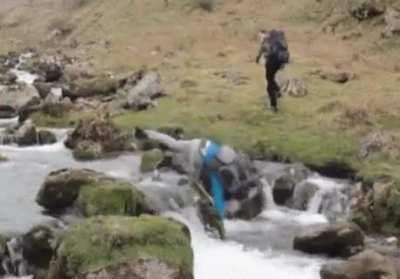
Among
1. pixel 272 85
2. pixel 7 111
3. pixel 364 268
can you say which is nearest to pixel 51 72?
pixel 7 111

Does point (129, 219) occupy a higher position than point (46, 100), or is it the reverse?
point (129, 219)

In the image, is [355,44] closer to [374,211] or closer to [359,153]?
[359,153]

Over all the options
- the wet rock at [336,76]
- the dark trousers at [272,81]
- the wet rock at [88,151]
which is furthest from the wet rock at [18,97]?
the wet rock at [336,76]

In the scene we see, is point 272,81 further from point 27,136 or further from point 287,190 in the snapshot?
point 27,136

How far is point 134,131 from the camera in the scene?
105 ft

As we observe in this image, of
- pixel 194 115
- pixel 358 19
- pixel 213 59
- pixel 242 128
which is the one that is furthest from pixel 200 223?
pixel 358 19

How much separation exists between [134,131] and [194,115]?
254 cm

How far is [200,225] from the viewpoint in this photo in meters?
23.9

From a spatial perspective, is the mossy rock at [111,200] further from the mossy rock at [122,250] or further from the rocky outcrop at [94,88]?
the rocky outcrop at [94,88]

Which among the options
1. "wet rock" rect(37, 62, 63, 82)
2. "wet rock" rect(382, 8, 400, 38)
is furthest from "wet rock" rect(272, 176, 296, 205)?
"wet rock" rect(37, 62, 63, 82)

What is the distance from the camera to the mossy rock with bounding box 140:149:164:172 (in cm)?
2830

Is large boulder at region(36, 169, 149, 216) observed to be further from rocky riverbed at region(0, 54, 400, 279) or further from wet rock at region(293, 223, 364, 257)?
wet rock at region(293, 223, 364, 257)

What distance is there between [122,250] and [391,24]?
3070cm

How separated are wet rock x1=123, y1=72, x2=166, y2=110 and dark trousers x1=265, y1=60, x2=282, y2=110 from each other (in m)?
5.28
